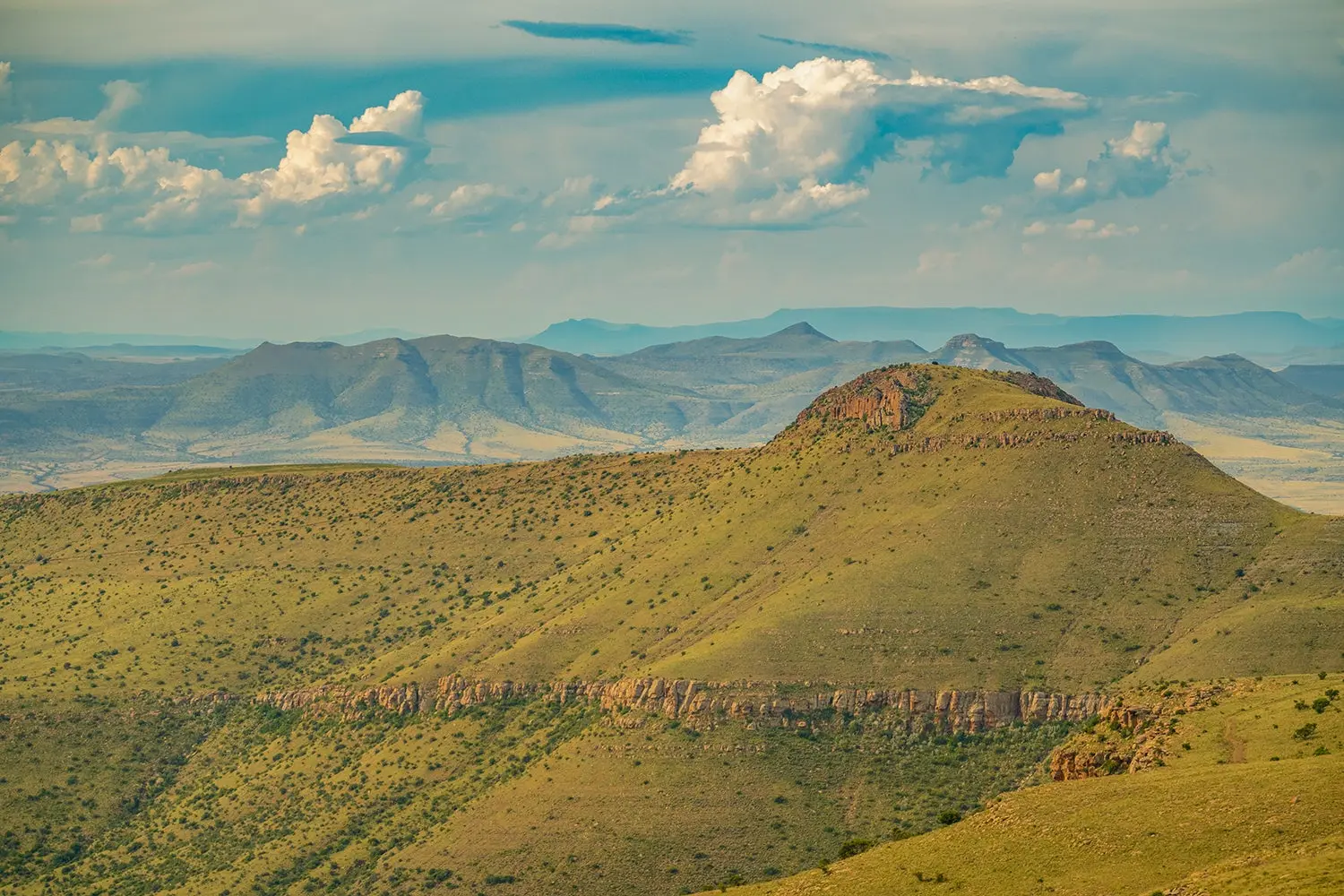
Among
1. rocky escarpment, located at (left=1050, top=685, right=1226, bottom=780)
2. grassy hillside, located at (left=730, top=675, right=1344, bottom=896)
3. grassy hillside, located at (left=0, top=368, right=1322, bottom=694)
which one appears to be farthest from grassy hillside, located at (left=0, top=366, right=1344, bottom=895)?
grassy hillside, located at (left=730, top=675, right=1344, bottom=896)

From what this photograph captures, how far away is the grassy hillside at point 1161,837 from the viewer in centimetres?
7975

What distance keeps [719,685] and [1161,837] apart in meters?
70.0

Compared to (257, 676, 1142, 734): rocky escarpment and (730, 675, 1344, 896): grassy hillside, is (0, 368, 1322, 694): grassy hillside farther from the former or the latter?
(730, 675, 1344, 896): grassy hillside

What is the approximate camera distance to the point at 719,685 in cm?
15375

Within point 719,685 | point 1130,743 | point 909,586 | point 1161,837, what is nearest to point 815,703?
point 719,685

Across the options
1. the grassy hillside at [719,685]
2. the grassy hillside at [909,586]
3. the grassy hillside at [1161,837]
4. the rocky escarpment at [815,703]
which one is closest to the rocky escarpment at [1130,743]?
the grassy hillside at [1161,837]

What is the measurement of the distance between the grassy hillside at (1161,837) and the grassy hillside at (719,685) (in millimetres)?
27873

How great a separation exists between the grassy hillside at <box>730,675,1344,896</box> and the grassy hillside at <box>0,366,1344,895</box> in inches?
Result: 1097

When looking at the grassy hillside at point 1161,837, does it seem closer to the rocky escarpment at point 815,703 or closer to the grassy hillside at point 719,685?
the grassy hillside at point 719,685

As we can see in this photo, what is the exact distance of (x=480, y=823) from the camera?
148 metres

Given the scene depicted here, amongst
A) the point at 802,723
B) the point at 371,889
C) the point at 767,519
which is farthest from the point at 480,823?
the point at 767,519

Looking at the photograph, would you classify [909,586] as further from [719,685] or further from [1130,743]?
[1130,743]

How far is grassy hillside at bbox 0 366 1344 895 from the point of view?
467 feet

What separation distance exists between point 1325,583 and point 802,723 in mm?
48099
